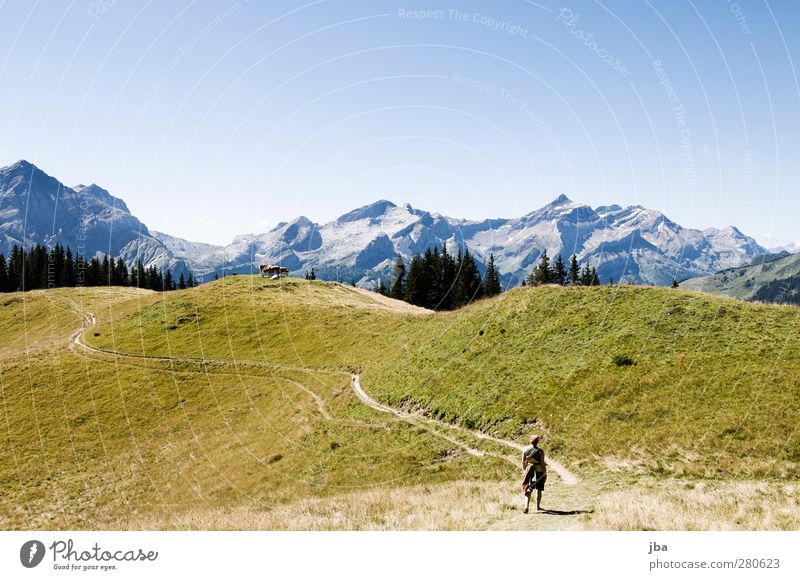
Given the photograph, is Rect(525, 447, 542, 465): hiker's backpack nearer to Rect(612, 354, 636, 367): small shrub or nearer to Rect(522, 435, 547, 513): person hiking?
Rect(522, 435, 547, 513): person hiking

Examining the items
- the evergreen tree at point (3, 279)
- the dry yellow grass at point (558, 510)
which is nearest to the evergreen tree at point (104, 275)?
the evergreen tree at point (3, 279)

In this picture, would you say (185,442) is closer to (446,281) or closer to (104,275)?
(446,281)

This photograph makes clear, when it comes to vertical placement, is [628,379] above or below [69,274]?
above

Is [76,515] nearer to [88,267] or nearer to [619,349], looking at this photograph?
[619,349]

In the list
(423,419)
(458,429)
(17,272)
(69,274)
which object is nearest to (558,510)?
(458,429)

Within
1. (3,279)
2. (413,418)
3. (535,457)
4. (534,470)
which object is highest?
(535,457)

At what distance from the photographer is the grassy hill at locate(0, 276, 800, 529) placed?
2347cm

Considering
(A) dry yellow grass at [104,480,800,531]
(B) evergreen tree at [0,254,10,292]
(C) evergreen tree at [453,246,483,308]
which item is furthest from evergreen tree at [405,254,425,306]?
(B) evergreen tree at [0,254,10,292]

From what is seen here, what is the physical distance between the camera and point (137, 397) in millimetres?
59062
